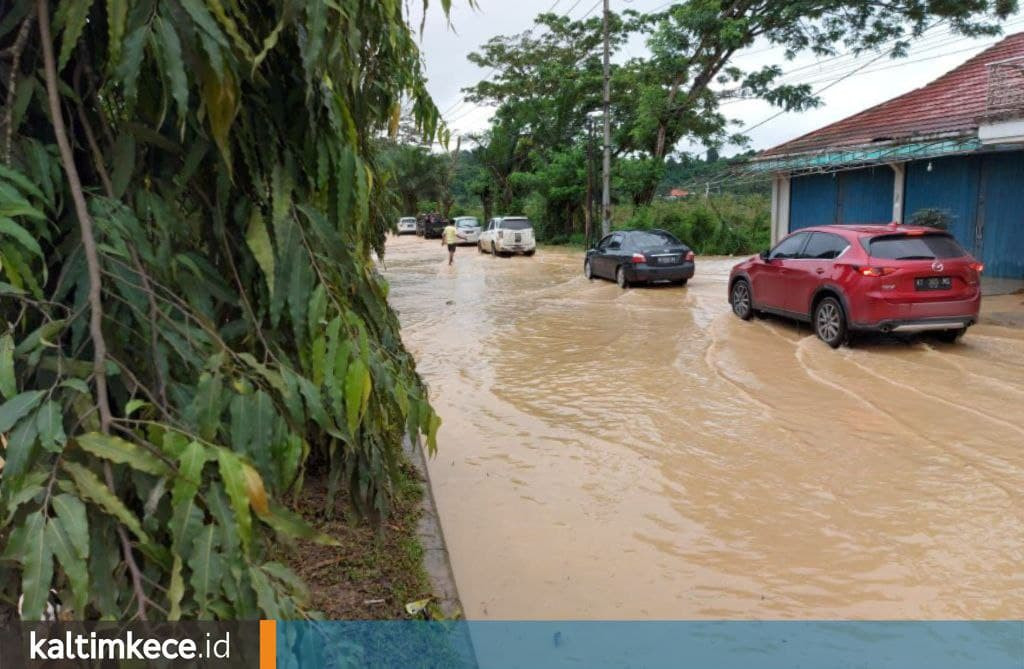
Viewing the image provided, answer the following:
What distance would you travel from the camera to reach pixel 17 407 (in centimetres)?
167

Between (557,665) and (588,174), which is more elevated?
(588,174)

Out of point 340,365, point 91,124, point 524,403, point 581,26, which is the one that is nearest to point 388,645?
point 340,365

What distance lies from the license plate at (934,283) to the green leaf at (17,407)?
10.6 meters

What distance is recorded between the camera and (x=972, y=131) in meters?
15.5

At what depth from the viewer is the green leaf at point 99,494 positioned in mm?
1622

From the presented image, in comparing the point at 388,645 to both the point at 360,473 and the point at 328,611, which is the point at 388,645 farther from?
the point at 360,473

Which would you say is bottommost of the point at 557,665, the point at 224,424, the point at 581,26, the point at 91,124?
the point at 557,665

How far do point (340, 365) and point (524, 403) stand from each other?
22.8 feet

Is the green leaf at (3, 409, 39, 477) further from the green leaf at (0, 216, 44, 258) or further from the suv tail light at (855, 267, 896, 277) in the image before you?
the suv tail light at (855, 267, 896, 277)

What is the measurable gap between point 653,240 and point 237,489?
1928cm

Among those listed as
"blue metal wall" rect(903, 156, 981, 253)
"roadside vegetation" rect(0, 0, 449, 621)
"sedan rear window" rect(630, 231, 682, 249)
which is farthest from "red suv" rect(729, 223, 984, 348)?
"roadside vegetation" rect(0, 0, 449, 621)

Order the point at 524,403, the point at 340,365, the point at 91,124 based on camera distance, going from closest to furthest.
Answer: the point at 340,365 < the point at 91,124 < the point at 524,403

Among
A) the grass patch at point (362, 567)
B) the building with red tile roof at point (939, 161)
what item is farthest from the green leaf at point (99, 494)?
the building with red tile roof at point (939, 161)

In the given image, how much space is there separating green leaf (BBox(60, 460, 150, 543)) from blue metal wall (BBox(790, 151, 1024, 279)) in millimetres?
18761
